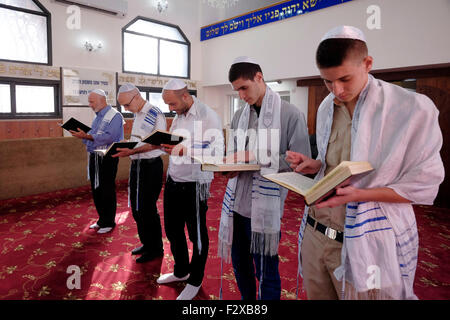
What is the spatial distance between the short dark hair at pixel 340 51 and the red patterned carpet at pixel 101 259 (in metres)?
1.92

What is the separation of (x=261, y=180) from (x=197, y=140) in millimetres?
727

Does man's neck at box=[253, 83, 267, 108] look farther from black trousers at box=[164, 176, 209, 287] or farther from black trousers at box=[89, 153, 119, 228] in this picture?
black trousers at box=[89, 153, 119, 228]

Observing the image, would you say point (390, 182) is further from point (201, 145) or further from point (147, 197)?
point (147, 197)

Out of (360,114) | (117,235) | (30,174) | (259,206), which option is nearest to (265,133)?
(259,206)

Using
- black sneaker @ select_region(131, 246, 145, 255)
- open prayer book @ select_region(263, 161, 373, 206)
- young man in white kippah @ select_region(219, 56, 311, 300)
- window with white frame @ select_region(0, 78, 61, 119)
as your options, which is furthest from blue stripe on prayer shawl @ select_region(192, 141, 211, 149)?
window with white frame @ select_region(0, 78, 61, 119)

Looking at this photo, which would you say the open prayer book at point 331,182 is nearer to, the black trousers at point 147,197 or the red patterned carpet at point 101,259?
the red patterned carpet at point 101,259

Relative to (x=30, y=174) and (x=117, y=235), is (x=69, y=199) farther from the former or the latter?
(x=117, y=235)

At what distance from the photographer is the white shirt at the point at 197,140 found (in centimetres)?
224

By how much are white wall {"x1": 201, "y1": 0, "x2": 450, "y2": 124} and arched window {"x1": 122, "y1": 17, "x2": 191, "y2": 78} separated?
2.64 ft

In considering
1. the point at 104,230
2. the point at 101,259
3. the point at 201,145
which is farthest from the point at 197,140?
the point at 104,230

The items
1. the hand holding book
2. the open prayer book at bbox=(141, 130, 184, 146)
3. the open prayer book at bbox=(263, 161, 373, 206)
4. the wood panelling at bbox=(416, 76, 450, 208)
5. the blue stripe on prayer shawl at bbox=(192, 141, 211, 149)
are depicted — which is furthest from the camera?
the wood panelling at bbox=(416, 76, 450, 208)

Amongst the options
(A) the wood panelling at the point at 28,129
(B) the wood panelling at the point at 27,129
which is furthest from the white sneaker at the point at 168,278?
(B) the wood panelling at the point at 27,129

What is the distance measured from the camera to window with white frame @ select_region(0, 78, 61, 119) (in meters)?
6.46
